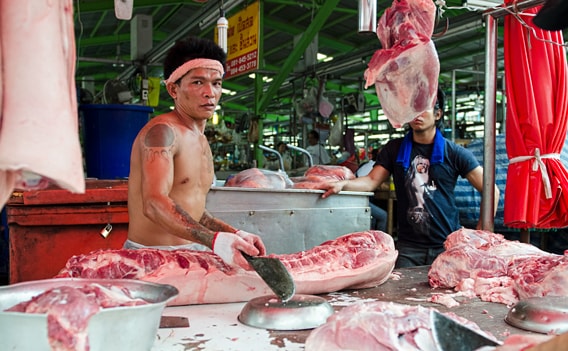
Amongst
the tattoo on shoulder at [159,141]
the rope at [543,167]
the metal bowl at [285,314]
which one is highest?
the tattoo on shoulder at [159,141]

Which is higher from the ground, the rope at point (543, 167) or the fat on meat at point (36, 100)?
the fat on meat at point (36, 100)

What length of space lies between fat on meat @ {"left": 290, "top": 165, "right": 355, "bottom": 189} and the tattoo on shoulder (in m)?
1.76

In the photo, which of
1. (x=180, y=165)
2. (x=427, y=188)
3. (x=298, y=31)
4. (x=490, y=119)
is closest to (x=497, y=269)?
(x=490, y=119)

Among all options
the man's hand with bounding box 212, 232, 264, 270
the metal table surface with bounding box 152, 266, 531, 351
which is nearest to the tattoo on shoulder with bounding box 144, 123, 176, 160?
the man's hand with bounding box 212, 232, 264, 270

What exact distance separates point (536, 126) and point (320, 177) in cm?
200

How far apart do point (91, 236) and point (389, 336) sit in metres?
3.30

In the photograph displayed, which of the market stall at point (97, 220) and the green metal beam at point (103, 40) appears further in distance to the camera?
the green metal beam at point (103, 40)

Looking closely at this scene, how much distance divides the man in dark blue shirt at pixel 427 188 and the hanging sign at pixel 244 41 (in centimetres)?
297

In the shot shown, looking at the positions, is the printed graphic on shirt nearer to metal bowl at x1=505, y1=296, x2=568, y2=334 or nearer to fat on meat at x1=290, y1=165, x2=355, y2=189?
fat on meat at x1=290, y1=165, x2=355, y2=189

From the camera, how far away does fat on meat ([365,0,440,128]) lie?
307cm

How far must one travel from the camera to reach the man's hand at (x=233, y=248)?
2.57 meters

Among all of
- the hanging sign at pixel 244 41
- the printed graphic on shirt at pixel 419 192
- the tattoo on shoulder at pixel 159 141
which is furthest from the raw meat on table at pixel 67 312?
the hanging sign at pixel 244 41

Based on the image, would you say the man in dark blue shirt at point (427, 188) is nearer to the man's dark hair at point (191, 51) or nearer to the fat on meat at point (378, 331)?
the man's dark hair at point (191, 51)

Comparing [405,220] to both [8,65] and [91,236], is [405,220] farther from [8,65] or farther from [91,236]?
[8,65]
